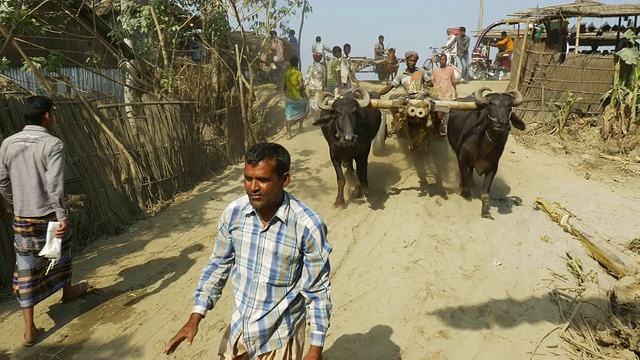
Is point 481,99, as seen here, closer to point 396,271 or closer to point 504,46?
point 396,271

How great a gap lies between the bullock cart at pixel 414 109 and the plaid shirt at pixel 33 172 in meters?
3.56

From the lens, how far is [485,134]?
6.32 m

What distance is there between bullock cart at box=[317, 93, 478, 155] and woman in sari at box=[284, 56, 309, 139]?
3.78 meters

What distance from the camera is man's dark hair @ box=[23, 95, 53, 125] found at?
3695 millimetres

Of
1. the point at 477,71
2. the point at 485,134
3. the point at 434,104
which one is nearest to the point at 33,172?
the point at 434,104

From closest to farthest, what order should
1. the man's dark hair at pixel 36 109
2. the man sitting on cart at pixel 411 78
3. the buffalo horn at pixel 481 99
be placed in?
the man's dark hair at pixel 36 109
the buffalo horn at pixel 481 99
the man sitting on cart at pixel 411 78

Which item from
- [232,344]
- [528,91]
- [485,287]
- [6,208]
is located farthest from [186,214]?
[528,91]

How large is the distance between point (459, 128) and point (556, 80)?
600 cm

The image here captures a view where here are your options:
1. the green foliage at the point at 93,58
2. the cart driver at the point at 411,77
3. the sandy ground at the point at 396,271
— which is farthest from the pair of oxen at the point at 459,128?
the green foliage at the point at 93,58

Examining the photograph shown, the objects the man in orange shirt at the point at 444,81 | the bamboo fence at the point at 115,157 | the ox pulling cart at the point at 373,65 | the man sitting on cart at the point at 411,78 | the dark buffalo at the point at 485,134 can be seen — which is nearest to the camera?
the bamboo fence at the point at 115,157

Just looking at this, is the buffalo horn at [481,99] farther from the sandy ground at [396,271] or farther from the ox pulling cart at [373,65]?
the ox pulling cart at [373,65]

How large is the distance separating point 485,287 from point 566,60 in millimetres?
8753

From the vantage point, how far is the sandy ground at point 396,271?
4.00 meters

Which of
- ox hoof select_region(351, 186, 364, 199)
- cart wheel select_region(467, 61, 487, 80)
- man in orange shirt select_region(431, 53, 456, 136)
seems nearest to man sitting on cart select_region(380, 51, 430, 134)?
man in orange shirt select_region(431, 53, 456, 136)
